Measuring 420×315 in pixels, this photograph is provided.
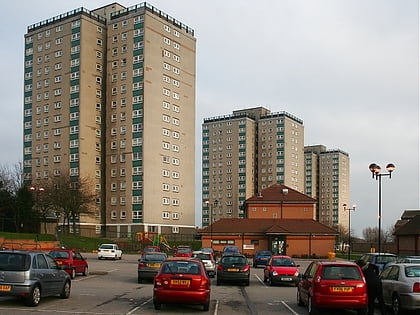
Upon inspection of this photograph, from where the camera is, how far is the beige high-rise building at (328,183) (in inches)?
Answer: 7298

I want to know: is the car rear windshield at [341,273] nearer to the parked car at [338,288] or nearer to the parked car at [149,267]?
the parked car at [338,288]

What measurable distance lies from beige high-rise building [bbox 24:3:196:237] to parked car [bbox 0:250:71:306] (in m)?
70.2

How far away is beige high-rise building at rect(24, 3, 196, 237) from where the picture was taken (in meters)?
89.7

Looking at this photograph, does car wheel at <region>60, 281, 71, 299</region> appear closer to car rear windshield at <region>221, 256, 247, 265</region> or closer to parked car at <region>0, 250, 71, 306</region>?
parked car at <region>0, 250, 71, 306</region>

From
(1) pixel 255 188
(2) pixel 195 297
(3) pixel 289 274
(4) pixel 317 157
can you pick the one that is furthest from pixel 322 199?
(2) pixel 195 297

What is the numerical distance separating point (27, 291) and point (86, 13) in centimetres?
8506

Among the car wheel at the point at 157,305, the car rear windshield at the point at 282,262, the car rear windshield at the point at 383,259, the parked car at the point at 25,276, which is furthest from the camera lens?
the car rear windshield at the point at 282,262

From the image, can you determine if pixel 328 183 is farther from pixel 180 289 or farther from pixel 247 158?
pixel 180 289

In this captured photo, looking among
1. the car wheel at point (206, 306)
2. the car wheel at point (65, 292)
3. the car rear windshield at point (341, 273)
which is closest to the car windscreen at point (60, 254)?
the car wheel at point (65, 292)

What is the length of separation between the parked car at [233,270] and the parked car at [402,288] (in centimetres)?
1004

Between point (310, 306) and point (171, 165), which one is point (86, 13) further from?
point (310, 306)

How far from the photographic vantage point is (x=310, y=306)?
15945mm

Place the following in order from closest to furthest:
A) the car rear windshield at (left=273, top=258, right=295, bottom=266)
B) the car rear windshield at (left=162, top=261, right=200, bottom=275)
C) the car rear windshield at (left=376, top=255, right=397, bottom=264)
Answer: the car rear windshield at (left=162, top=261, right=200, bottom=275), the car rear windshield at (left=376, top=255, right=397, bottom=264), the car rear windshield at (left=273, top=258, right=295, bottom=266)

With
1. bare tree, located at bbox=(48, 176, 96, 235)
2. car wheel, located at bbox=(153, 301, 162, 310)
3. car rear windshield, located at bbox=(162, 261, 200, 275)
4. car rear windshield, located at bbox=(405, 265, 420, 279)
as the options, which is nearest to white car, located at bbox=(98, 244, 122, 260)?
bare tree, located at bbox=(48, 176, 96, 235)
